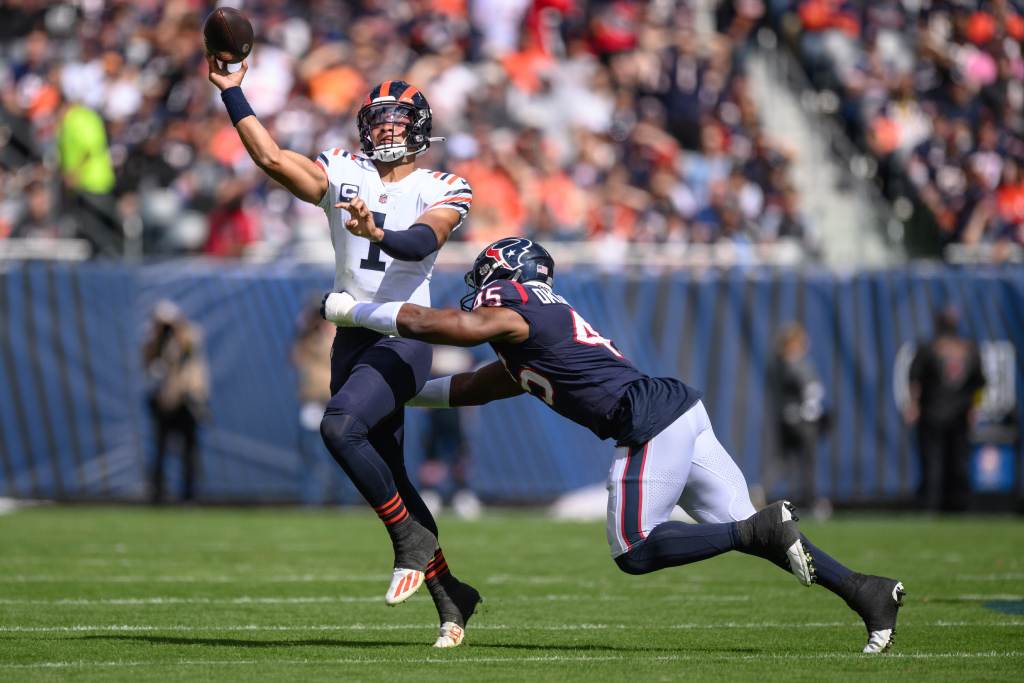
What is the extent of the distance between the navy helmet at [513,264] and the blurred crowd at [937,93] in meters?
11.8

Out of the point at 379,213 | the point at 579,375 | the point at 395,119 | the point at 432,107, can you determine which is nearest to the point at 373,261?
the point at 379,213

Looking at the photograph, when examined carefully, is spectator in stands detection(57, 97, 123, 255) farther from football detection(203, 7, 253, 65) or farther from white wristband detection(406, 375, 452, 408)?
white wristband detection(406, 375, 452, 408)

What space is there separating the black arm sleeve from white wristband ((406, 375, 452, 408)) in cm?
70

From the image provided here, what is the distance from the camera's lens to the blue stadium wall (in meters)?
15.7

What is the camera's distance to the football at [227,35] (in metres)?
6.63

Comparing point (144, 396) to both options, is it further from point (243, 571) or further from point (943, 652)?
point (943, 652)

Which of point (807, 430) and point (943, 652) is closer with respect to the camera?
point (943, 652)

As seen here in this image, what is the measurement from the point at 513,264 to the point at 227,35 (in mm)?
1499

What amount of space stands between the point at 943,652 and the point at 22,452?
1114 centimetres

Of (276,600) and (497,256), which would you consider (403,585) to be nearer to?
(497,256)

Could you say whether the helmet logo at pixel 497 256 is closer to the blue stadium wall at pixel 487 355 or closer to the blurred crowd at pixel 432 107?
the blue stadium wall at pixel 487 355

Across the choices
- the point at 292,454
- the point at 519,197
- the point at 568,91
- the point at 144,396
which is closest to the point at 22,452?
the point at 144,396

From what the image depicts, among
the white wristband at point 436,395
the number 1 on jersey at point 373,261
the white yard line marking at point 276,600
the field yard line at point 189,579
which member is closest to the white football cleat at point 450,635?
the white wristband at point 436,395

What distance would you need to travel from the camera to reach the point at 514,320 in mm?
6254
